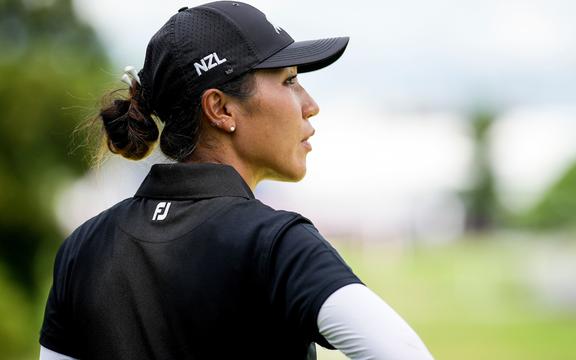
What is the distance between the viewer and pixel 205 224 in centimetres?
190

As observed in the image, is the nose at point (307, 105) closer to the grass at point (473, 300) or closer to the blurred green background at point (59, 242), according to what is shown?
the blurred green background at point (59, 242)

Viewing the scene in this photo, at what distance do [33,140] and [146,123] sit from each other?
10822 millimetres

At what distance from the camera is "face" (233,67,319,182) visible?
6.64 feet

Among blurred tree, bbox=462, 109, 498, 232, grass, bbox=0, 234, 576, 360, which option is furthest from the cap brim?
blurred tree, bbox=462, 109, 498, 232

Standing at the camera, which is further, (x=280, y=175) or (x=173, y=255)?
(x=280, y=175)

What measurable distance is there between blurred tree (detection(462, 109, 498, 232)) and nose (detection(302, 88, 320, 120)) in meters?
98.4

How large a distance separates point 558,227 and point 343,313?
88.9m

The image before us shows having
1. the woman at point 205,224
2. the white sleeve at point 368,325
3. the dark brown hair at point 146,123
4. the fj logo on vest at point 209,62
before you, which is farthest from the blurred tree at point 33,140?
the white sleeve at point 368,325

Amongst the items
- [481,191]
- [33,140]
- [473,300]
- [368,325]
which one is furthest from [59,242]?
[481,191]

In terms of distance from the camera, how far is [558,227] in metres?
87.5

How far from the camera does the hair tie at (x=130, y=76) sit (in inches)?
86.0

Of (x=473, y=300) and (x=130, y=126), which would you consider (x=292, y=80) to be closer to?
(x=130, y=126)

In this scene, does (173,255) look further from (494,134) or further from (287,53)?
(494,134)

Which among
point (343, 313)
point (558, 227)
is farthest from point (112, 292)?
point (558, 227)
